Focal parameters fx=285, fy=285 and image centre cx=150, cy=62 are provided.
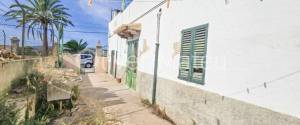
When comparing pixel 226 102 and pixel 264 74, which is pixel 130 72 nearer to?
pixel 226 102

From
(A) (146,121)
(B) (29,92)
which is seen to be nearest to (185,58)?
(A) (146,121)

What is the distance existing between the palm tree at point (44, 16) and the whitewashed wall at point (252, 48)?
76.5 feet

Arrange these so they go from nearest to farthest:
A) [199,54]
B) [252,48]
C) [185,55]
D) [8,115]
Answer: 1. [252,48]
2. [8,115]
3. [199,54]
4. [185,55]

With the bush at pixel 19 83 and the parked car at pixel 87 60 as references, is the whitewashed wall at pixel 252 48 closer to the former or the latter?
the bush at pixel 19 83

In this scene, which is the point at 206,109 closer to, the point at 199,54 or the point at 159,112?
the point at 199,54

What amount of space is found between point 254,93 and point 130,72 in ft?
31.8

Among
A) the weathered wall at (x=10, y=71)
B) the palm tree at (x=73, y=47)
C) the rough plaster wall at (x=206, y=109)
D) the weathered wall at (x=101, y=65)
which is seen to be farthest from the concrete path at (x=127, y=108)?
the palm tree at (x=73, y=47)

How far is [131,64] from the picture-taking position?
13.5 m

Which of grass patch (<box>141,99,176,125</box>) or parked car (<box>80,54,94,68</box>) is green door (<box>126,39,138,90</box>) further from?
parked car (<box>80,54,94,68</box>)

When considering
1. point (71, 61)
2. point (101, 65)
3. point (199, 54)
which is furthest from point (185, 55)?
point (71, 61)

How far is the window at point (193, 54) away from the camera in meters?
5.82

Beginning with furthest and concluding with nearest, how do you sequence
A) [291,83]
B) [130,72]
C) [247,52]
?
[130,72]
[247,52]
[291,83]

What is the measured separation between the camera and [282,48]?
3594 mm

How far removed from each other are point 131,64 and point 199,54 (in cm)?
776
